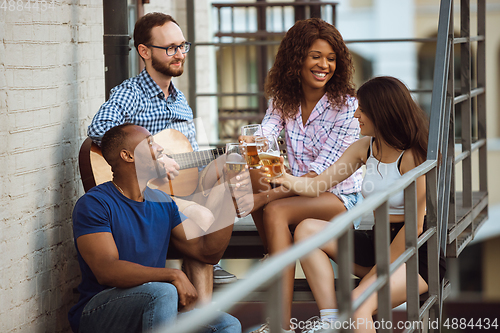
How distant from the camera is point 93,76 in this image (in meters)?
3.25

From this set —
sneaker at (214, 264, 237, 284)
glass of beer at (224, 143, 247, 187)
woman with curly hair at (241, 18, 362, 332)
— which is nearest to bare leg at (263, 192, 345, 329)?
woman with curly hair at (241, 18, 362, 332)

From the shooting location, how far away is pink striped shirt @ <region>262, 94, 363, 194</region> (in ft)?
9.37

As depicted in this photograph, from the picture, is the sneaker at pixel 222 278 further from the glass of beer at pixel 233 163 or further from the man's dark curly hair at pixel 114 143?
the man's dark curly hair at pixel 114 143

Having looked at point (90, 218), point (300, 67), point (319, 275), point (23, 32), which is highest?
point (23, 32)

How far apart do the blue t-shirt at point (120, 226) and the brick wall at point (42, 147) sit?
14.7 inches

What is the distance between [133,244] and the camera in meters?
2.37

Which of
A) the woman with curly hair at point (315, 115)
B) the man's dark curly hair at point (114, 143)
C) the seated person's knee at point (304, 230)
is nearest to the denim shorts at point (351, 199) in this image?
the woman with curly hair at point (315, 115)

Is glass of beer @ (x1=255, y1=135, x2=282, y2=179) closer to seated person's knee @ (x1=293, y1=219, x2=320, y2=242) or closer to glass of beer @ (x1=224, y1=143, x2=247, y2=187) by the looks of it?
glass of beer @ (x1=224, y1=143, x2=247, y2=187)

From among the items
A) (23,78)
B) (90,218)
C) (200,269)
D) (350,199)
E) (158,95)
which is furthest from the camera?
(158,95)

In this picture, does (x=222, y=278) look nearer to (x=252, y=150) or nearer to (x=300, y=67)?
(x=252, y=150)

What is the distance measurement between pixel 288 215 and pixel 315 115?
0.55 m

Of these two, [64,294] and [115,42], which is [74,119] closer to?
[115,42]

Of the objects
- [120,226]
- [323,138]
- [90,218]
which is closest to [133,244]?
[120,226]

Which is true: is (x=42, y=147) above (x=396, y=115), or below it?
below
